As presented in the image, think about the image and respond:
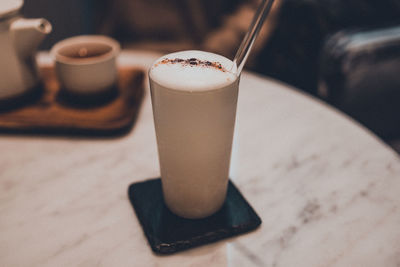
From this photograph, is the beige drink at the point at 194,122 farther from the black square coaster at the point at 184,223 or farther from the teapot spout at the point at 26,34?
the teapot spout at the point at 26,34

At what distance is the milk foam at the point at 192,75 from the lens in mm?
364

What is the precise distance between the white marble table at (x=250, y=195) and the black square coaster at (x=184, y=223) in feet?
0.04

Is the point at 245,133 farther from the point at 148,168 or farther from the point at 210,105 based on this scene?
the point at 210,105

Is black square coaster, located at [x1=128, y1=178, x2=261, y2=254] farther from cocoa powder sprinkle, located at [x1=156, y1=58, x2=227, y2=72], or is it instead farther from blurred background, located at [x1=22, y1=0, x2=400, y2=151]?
blurred background, located at [x1=22, y1=0, x2=400, y2=151]

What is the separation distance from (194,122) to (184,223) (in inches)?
6.6

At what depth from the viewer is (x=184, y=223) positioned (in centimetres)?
47

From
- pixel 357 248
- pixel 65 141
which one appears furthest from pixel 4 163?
pixel 357 248

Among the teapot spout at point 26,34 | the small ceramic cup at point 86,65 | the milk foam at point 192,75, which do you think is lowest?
the small ceramic cup at point 86,65

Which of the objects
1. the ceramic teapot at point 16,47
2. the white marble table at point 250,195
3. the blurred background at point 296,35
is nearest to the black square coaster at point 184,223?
the white marble table at point 250,195

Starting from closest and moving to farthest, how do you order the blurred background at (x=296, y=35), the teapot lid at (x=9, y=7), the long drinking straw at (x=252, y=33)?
the long drinking straw at (x=252, y=33), the teapot lid at (x=9, y=7), the blurred background at (x=296, y=35)

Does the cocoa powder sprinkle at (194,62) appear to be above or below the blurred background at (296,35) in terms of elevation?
above

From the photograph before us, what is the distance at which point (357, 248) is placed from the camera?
449mm

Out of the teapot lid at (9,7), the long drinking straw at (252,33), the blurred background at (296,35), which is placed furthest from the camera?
the blurred background at (296,35)

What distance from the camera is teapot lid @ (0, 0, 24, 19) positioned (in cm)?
64
